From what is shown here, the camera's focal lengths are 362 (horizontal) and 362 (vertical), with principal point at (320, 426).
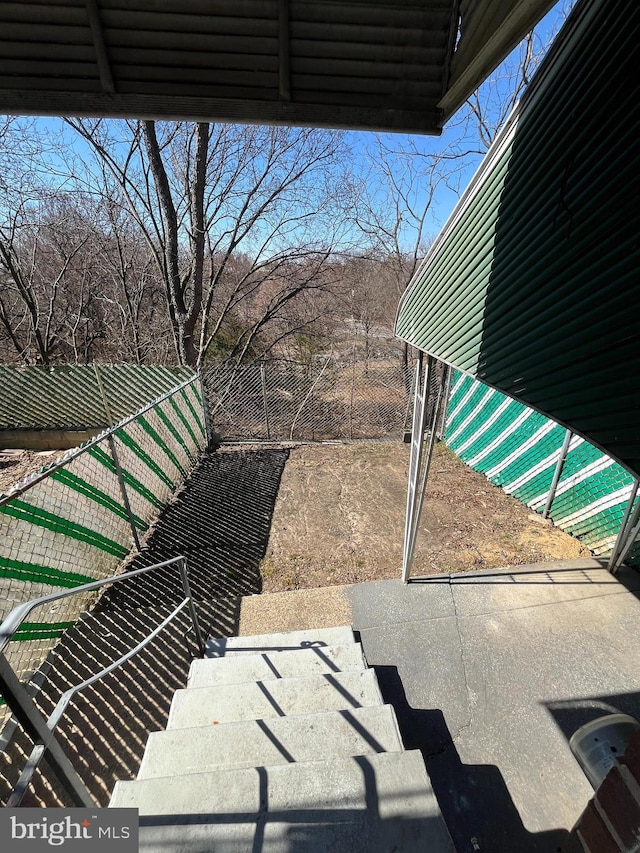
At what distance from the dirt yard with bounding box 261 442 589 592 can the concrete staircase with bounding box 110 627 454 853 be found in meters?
2.12

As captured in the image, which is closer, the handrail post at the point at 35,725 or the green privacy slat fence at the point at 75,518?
the handrail post at the point at 35,725

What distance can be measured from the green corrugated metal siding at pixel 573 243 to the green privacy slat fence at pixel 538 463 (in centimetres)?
308

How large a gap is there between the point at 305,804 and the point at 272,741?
0.59 m

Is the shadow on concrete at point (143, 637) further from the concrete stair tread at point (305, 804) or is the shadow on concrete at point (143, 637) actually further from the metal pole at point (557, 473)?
the metal pole at point (557, 473)

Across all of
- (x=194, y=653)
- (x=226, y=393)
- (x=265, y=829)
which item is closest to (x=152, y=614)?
(x=194, y=653)

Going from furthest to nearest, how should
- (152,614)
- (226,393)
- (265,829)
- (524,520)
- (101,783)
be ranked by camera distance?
(226,393), (524,520), (152,614), (101,783), (265,829)

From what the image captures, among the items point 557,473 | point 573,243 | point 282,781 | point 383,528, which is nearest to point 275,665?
point 282,781

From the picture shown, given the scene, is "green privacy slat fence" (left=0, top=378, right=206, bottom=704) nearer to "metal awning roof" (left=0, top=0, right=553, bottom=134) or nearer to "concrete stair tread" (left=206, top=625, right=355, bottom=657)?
"concrete stair tread" (left=206, top=625, right=355, bottom=657)

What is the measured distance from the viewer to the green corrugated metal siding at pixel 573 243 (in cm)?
140

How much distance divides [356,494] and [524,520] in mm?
2742

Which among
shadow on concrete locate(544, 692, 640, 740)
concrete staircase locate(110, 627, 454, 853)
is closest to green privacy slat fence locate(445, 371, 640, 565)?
shadow on concrete locate(544, 692, 640, 740)

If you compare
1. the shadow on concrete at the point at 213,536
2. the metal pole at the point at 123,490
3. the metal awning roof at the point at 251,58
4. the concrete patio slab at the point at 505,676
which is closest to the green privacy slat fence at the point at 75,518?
the metal pole at the point at 123,490

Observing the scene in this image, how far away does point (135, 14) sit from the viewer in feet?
6.50

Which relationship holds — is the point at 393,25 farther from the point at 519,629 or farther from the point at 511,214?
the point at 519,629
